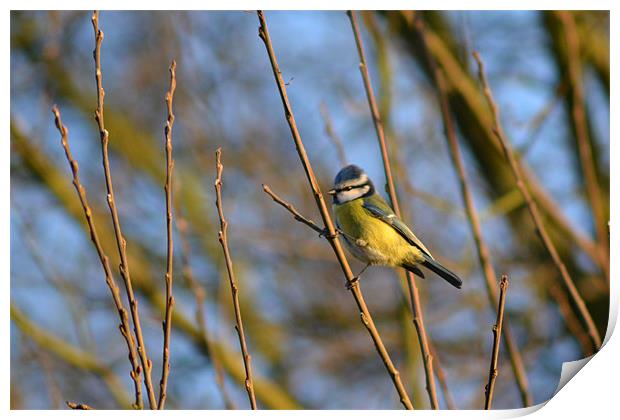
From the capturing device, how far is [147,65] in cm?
158

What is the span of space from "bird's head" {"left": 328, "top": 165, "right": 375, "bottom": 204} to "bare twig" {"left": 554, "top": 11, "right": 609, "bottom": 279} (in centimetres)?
43

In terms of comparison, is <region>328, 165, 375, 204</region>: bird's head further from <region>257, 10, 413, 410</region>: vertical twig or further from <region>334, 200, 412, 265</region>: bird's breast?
<region>257, 10, 413, 410</region>: vertical twig

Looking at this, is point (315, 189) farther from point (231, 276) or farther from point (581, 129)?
point (581, 129)

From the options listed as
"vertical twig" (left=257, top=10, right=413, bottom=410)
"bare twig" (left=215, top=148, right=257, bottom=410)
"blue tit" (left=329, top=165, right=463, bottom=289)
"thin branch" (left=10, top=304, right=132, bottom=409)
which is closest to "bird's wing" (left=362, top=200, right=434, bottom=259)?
"blue tit" (left=329, top=165, right=463, bottom=289)

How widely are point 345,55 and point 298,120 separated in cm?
20

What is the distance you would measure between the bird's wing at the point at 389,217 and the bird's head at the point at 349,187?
23 millimetres

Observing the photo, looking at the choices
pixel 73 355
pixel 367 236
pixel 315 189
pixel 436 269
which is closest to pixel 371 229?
pixel 367 236

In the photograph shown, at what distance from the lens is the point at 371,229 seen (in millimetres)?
1143

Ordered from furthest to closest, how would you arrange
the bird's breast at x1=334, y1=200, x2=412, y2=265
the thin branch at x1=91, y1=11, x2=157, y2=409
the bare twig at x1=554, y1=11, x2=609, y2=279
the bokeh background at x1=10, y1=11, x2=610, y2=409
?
1. the bokeh background at x1=10, y1=11, x2=610, y2=409
2. the bare twig at x1=554, y1=11, x2=609, y2=279
3. the bird's breast at x1=334, y1=200, x2=412, y2=265
4. the thin branch at x1=91, y1=11, x2=157, y2=409

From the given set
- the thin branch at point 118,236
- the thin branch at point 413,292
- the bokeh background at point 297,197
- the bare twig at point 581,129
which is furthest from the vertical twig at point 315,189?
the bare twig at point 581,129

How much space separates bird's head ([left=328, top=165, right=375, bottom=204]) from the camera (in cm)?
116
